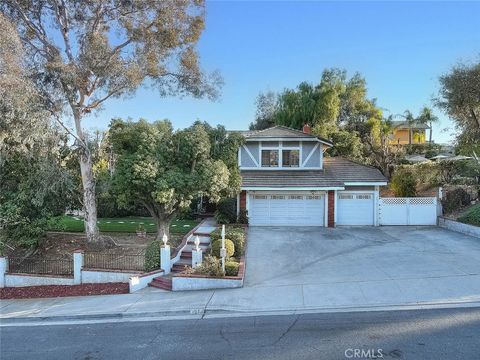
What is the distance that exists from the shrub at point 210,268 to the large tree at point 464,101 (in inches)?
821

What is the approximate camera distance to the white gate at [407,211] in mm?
20764

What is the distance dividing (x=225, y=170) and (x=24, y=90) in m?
8.51

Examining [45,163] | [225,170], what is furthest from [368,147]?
[45,163]

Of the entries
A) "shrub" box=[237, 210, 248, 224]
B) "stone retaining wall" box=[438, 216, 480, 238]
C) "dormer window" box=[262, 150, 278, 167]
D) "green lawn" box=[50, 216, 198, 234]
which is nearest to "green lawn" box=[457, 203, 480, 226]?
"stone retaining wall" box=[438, 216, 480, 238]

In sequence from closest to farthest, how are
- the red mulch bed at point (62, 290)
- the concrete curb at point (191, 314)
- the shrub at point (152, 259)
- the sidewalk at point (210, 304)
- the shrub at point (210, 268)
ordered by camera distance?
the concrete curb at point (191, 314) → the sidewalk at point (210, 304) → the shrub at point (210, 268) → the red mulch bed at point (62, 290) → the shrub at point (152, 259)

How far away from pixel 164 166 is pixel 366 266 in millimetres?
8645

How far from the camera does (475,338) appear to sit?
6895 mm

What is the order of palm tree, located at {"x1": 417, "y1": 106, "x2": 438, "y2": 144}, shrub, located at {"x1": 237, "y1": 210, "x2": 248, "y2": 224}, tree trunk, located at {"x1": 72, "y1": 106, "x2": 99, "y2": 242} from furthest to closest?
palm tree, located at {"x1": 417, "y1": 106, "x2": 438, "y2": 144}, shrub, located at {"x1": 237, "y1": 210, "x2": 248, "y2": 224}, tree trunk, located at {"x1": 72, "y1": 106, "x2": 99, "y2": 242}

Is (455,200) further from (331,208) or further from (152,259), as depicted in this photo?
(152,259)

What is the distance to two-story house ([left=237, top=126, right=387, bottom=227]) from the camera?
21.0 meters

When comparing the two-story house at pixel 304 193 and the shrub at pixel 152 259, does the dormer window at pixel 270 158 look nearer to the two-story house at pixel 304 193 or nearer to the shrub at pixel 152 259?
the two-story house at pixel 304 193

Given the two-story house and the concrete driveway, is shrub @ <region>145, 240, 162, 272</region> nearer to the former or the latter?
the concrete driveway
